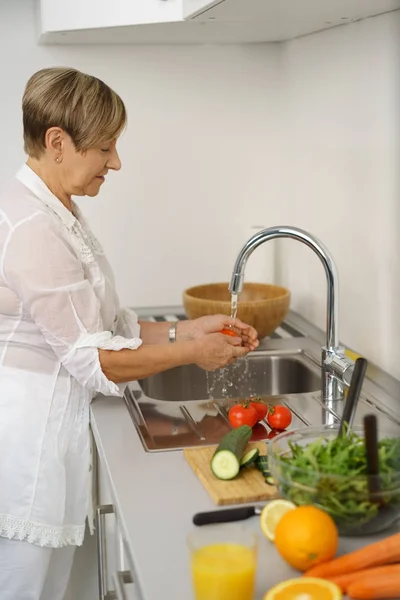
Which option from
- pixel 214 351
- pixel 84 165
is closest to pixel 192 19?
pixel 84 165

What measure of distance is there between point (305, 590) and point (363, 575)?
92 mm

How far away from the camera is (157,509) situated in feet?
3.88

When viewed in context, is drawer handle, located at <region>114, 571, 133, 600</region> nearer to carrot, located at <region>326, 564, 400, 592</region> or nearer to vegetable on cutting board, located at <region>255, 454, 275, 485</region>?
vegetable on cutting board, located at <region>255, 454, 275, 485</region>

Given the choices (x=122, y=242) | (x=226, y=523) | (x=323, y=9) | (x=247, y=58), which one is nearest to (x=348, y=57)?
(x=323, y=9)

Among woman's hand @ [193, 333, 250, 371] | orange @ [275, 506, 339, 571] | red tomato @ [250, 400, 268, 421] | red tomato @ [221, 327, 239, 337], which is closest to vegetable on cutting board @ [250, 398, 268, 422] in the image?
red tomato @ [250, 400, 268, 421]

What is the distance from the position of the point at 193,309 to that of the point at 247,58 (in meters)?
0.78

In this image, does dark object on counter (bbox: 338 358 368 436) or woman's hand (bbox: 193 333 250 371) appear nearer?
dark object on counter (bbox: 338 358 368 436)

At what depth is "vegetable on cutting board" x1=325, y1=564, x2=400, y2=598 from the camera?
932mm

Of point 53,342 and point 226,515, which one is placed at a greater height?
point 53,342

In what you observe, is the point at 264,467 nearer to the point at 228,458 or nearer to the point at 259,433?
the point at 228,458

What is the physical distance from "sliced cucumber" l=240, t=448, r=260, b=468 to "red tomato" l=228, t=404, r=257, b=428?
0.19m

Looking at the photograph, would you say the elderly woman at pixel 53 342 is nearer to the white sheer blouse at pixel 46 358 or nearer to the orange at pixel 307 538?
the white sheer blouse at pixel 46 358

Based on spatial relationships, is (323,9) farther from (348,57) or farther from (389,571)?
(389,571)

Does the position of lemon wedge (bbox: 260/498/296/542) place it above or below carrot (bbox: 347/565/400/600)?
above
